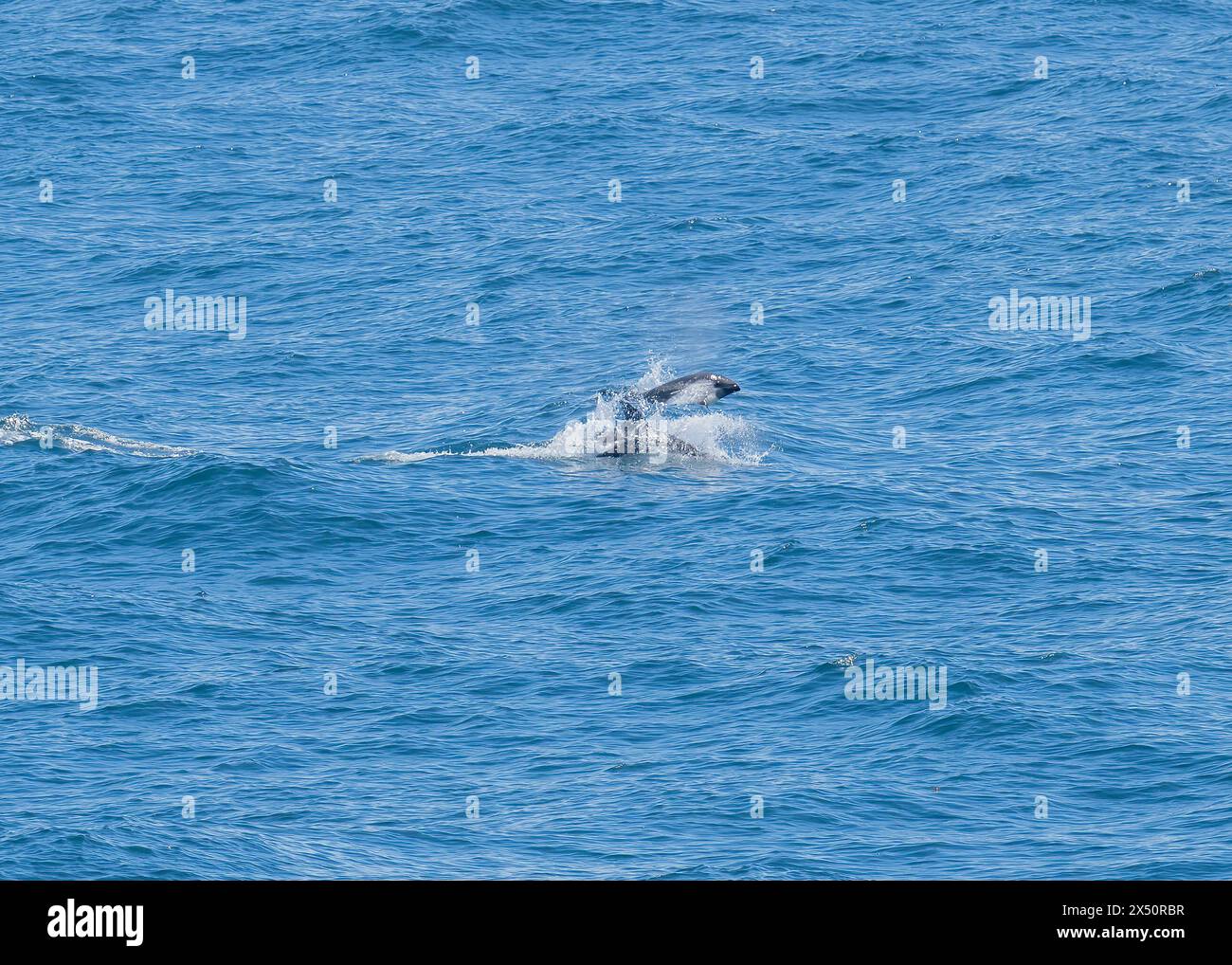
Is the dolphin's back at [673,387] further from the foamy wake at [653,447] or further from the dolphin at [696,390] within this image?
the foamy wake at [653,447]

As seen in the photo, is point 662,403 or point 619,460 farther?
point 619,460

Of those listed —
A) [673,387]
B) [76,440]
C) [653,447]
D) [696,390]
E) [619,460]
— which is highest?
[673,387]

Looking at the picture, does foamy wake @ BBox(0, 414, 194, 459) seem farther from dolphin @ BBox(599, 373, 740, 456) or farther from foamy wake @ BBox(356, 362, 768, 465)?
dolphin @ BBox(599, 373, 740, 456)

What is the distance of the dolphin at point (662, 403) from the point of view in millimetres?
50312

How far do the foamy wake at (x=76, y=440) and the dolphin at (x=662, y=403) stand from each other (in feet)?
40.9

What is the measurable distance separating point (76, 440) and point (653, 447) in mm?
17195

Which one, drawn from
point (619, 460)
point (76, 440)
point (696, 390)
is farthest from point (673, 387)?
point (76, 440)

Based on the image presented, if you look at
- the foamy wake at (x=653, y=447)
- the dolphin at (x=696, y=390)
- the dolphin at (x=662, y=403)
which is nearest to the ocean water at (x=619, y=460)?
the foamy wake at (x=653, y=447)

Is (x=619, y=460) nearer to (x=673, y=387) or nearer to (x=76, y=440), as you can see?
(x=673, y=387)

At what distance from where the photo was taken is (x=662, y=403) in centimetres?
5109

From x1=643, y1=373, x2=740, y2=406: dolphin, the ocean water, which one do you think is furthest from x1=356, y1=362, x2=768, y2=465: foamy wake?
x1=643, y1=373, x2=740, y2=406: dolphin

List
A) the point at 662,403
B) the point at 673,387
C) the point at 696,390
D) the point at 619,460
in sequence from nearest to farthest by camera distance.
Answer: the point at 696,390 < the point at 673,387 < the point at 662,403 < the point at 619,460

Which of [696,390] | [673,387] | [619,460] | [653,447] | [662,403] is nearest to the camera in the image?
[696,390]
